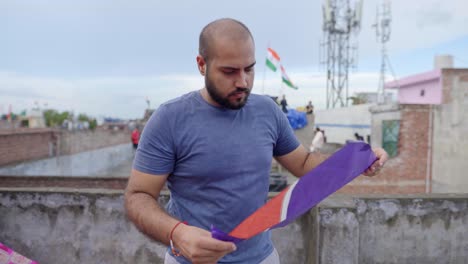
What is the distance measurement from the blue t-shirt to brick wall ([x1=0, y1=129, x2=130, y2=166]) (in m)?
9.02

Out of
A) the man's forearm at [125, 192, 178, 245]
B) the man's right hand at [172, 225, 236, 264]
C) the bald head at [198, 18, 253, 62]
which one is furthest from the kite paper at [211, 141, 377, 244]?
the bald head at [198, 18, 253, 62]

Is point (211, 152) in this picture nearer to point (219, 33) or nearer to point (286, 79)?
point (219, 33)

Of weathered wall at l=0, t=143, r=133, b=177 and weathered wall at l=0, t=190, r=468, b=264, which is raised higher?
weathered wall at l=0, t=190, r=468, b=264

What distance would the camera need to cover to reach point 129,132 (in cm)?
2253

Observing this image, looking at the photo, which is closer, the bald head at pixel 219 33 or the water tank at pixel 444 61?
the bald head at pixel 219 33

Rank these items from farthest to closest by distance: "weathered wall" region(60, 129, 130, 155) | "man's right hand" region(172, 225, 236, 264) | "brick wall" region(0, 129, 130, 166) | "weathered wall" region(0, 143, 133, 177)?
"weathered wall" region(60, 129, 130, 155) < "weathered wall" region(0, 143, 133, 177) < "brick wall" region(0, 129, 130, 166) < "man's right hand" region(172, 225, 236, 264)

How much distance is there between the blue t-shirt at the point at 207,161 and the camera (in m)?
1.46

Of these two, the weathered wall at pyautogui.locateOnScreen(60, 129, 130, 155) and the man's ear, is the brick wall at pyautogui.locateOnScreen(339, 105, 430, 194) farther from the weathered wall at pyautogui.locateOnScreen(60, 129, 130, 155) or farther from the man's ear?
the man's ear

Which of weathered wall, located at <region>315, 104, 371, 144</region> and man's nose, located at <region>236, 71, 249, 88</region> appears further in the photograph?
weathered wall, located at <region>315, 104, 371, 144</region>

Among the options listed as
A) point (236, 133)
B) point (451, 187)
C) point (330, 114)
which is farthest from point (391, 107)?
point (236, 133)

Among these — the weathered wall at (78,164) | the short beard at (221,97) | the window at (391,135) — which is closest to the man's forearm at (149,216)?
the short beard at (221,97)

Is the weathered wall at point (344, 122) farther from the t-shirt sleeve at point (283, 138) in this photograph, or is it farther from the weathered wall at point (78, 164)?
the t-shirt sleeve at point (283, 138)

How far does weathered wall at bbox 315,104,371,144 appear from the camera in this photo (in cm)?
1536

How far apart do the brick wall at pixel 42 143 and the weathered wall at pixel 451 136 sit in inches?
473
